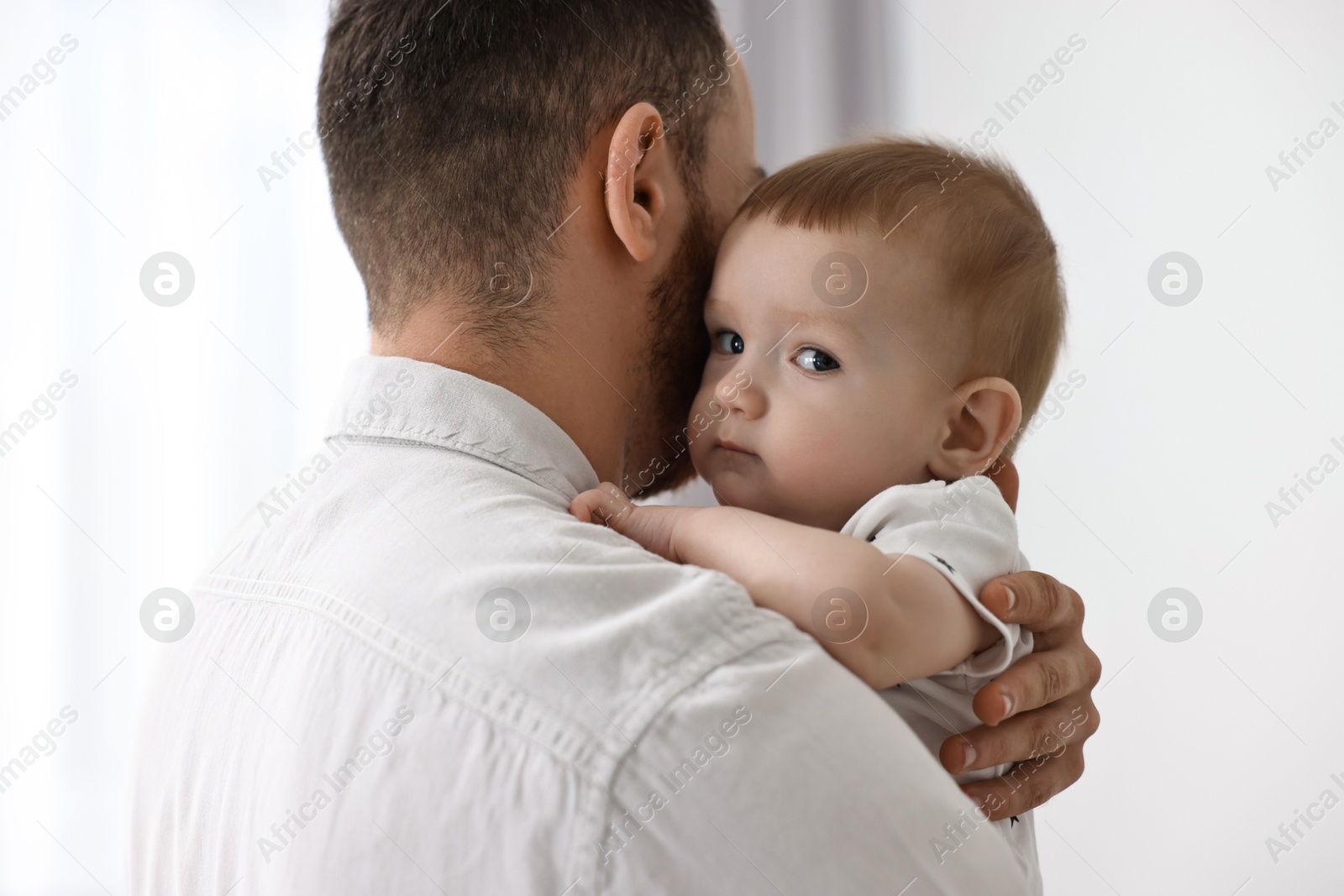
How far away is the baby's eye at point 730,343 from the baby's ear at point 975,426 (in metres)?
0.22

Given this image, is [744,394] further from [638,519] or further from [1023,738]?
[1023,738]

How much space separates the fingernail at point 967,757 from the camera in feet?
2.88

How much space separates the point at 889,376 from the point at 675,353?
0.23 metres

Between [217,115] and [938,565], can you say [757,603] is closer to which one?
[938,565]

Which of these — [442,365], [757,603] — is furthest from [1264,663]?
[442,365]

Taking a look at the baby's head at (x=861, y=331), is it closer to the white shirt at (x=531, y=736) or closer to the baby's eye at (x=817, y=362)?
the baby's eye at (x=817, y=362)

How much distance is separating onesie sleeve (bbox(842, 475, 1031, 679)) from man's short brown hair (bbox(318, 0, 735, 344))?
36cm

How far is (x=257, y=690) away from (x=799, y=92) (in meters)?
2.32

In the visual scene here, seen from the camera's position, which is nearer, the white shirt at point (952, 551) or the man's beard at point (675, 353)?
the white shirt at point (952, 551)

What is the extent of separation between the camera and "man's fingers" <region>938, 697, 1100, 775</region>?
88 cm

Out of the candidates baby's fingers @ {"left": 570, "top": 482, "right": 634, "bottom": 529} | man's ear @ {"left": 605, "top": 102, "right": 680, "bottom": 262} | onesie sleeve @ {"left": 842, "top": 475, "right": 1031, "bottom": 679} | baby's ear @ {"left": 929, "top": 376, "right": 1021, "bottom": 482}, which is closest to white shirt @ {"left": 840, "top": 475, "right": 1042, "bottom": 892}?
onesie sleeve @ {"left": 842, "top": 475, "right": 1031, "bottom": 679}

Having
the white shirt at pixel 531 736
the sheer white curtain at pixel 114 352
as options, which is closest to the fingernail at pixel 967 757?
the white shirt at pixel 531 736

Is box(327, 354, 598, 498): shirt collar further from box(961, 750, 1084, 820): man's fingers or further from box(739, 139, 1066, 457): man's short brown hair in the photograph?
box(961, 750, 1084, 820): man's fingers

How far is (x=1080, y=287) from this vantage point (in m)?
2.33
